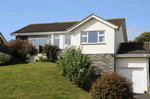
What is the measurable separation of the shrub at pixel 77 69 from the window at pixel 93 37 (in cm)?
238

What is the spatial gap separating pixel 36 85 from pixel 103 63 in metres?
7.02

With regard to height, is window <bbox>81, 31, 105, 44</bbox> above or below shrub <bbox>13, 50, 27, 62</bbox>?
above

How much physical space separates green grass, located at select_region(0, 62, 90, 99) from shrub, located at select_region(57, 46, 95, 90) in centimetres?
56

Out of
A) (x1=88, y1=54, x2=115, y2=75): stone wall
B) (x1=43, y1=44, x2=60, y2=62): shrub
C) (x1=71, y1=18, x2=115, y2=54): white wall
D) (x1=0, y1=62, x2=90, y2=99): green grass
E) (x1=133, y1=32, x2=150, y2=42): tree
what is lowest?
(x1=0, y1=62, x2=90, y2=99): green grass

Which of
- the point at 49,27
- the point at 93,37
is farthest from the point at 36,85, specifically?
the point at 49,27

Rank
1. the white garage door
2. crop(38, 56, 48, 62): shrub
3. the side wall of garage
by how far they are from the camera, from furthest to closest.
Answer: crop(38, 56, 48, 62): shrub → the white garage door → the side wall of garage

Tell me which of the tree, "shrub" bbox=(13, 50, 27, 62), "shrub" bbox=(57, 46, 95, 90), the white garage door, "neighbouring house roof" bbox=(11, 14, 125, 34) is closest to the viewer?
"shrub" bbox=(57, 46, 95, 90)

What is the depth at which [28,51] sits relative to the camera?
26.2 m

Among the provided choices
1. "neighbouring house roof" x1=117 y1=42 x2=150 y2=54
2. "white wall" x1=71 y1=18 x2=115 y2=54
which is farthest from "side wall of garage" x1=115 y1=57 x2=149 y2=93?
"white wall" x1=71 y1=18 x2=115 y2=54

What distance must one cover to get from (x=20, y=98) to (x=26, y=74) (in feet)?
15.6

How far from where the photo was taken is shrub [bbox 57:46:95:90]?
17188mm

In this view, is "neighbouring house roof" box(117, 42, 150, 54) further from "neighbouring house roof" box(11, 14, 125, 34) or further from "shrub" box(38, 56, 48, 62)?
"neighbouring house roof" box(11, 14, 125, 34)


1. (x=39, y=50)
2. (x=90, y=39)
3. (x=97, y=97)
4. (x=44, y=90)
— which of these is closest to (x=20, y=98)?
(x=44, y=90)

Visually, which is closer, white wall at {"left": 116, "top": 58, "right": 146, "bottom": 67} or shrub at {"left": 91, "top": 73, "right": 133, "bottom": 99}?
shrub at {"left": 91, "top": 73, "right": 133, "bottom": 99}
